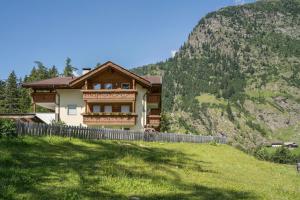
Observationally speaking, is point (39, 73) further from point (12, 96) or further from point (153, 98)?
point (153, 98)

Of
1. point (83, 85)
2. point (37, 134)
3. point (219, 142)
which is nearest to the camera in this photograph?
point (37, 134)

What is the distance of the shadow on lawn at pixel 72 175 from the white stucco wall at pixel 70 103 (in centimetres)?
2828

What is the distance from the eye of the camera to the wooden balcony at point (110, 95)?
53.5m

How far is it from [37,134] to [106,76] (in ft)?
85.2

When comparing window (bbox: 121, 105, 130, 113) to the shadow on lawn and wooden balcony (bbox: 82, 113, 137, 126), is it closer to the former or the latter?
wooden balcony (bbox: 82, 113, 137, 126)

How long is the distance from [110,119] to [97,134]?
15233mm

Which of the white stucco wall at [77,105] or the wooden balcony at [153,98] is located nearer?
the white stucco wall at [77,105]

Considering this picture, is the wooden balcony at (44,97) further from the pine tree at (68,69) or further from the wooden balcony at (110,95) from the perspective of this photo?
the pine tree at (68,69)

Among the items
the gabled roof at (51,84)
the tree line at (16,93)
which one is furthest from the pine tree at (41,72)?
the gabled roof at (51,84)

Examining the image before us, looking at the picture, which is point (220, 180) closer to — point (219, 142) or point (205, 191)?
point (205, 191)

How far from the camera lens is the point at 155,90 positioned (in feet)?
192

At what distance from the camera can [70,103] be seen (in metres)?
56.2

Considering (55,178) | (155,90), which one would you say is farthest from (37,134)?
(155,90)

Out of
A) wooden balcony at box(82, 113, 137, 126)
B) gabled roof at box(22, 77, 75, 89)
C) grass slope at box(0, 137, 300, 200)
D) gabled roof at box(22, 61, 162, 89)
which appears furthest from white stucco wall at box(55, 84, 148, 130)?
grass slope at box(0, 137, 300, 200)
